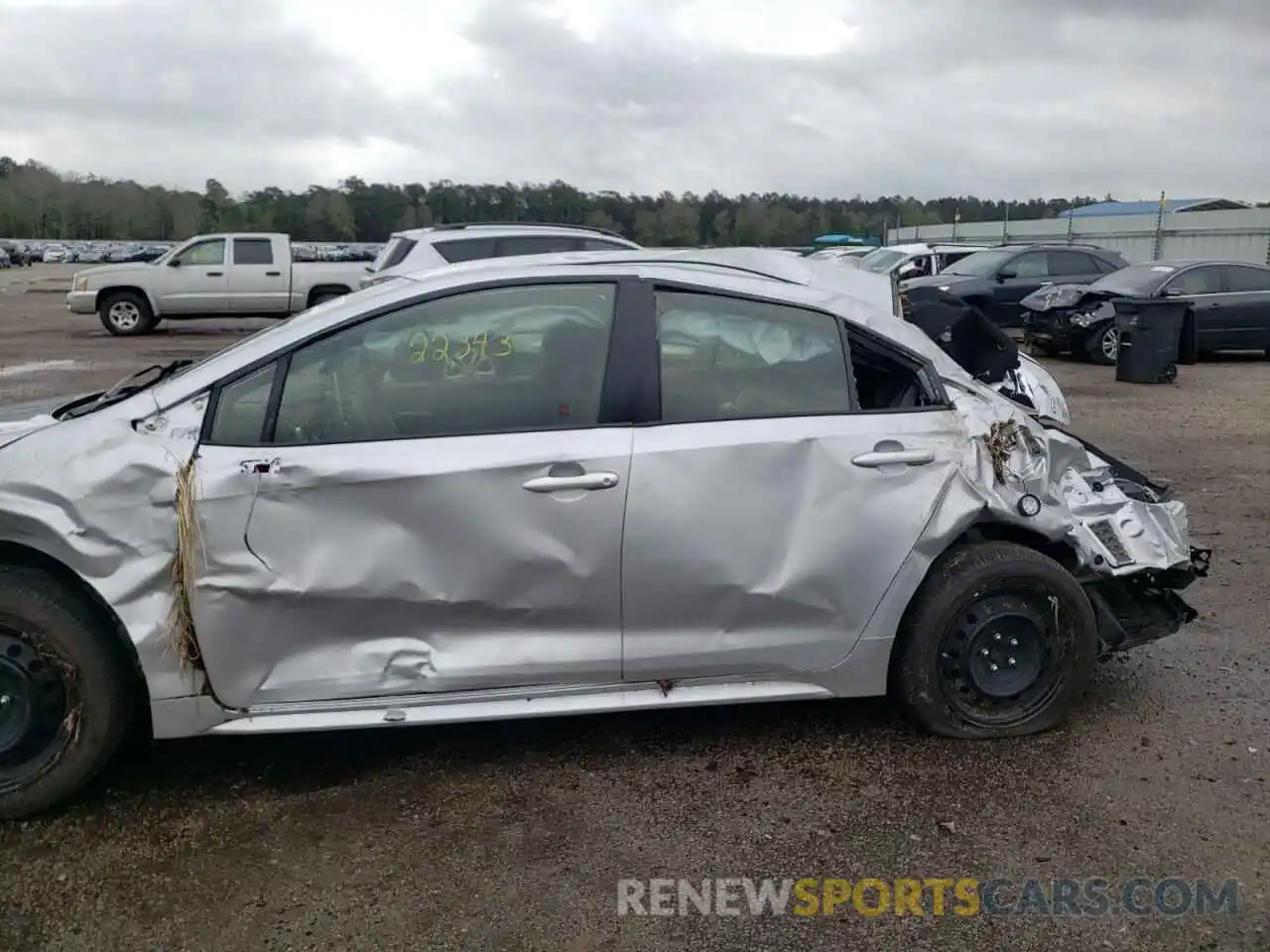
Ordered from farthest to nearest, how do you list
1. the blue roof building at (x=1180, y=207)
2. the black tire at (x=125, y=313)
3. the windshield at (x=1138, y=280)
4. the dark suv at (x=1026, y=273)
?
the blue roof building at (x=1180, y=207), the black tire at (x=125, y=313), the dark suv at (x=1026, y=273), the windshield at (x=1138, y=280)

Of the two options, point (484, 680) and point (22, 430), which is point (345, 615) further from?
point (22, 430)

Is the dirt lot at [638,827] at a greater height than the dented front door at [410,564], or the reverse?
the dented front door at [410,564]

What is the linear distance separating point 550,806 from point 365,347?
1.55m

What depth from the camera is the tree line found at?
43844 millimetres

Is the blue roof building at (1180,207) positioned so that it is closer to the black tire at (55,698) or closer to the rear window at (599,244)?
the rear window at (599,244)

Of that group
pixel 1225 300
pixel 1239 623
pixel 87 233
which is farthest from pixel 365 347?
pixel 87 233

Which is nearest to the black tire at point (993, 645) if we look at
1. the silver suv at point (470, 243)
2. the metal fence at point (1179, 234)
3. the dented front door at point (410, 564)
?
the dented front door at point (410, 564)

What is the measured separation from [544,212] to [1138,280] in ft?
117

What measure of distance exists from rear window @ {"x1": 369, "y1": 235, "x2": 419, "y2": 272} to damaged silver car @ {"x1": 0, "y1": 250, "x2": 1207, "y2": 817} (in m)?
9.73

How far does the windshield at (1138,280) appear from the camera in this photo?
46.6 feet

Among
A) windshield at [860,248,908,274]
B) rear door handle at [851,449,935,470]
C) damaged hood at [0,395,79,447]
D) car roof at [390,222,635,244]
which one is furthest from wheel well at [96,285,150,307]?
rear door handle at [851,449,935,470]

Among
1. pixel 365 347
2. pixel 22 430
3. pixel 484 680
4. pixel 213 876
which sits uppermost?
Answer: pixel 365 347

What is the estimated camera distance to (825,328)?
3.71m

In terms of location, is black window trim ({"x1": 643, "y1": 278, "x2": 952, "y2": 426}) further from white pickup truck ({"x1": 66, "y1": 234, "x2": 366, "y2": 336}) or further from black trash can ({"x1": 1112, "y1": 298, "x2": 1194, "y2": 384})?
white pickup truck ({"x1": 66, "y1": 234, "x2": 366, "y2": 336})
